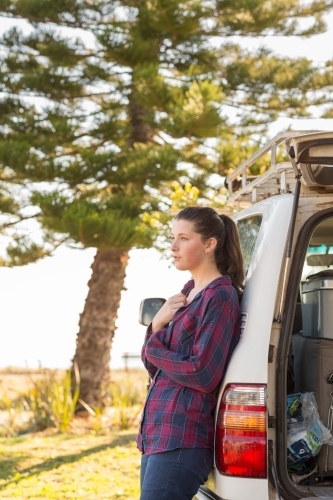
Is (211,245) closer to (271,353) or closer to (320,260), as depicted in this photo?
(271,353)

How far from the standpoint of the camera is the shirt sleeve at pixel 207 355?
8.59 ft

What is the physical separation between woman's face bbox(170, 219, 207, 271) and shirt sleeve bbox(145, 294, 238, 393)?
0.68ft

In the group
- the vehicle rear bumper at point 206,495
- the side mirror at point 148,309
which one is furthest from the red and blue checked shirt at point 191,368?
the side mirror at point 148,309

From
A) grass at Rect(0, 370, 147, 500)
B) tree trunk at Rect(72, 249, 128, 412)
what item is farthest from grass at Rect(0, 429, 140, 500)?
tree trunk at Rect(72, 249, 128, 412)

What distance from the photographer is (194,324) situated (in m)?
2.73

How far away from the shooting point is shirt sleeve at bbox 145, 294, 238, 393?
2.62 m

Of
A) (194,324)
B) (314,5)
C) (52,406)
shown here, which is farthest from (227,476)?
(314,5)

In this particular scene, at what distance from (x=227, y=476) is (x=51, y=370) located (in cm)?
907

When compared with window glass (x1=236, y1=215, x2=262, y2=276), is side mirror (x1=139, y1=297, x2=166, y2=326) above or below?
below

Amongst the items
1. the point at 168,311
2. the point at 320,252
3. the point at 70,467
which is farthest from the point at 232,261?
the point at 70,467

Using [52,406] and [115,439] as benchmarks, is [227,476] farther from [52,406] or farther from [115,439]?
[52,406]

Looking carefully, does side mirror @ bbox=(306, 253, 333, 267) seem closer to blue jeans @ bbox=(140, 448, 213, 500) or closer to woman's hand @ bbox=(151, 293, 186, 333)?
woman's hand @ bbox=(151, 293, 186, 333)

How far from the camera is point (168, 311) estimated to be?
2848 mm

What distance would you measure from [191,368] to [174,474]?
12.8 inches
